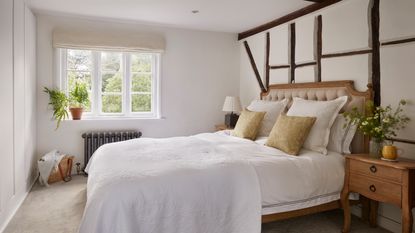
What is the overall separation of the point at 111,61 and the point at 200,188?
3286 millimetres

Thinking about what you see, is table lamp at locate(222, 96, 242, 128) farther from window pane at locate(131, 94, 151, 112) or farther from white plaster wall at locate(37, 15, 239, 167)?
window pane at locate(131, 94, 151, 112)

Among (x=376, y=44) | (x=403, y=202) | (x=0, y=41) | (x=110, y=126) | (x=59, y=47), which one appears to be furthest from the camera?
(x=110, y=126)

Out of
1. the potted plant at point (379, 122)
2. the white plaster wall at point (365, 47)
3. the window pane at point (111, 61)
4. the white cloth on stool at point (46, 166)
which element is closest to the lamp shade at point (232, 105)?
the white plaster wall at point (365, 47)

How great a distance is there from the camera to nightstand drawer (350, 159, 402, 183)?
205 centimetres

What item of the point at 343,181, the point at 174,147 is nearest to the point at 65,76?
the point at 174,147

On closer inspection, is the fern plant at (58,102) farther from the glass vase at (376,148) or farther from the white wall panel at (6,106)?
the glass vase at (376,148)

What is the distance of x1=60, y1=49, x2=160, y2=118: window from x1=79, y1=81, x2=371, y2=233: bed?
1.82 metres

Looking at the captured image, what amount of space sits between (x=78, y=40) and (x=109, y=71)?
2.08 ft

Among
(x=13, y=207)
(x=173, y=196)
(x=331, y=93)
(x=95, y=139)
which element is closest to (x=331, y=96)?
(x=331, y=93)

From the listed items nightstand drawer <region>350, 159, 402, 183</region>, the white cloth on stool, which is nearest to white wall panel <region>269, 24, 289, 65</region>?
nightstand drawer <region>350, 159, 402, 183</region>

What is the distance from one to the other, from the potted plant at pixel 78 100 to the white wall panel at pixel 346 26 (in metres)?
3.44

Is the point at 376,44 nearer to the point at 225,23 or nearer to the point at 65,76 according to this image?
the point at 225,23

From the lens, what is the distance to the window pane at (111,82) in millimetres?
4484

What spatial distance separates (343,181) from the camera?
98.7 inches
